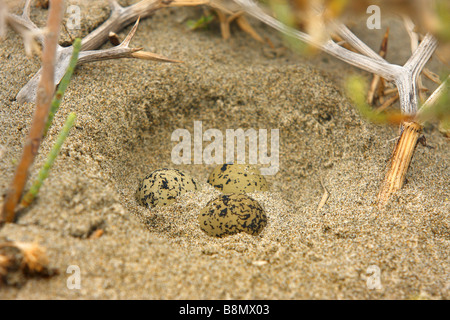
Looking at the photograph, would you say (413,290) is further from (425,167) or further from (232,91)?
(232,91)

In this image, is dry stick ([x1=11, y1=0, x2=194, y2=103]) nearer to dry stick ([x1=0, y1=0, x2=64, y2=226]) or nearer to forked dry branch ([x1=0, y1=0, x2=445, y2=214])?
forked dry branch ([x1=0, y1=0, x2=445, y2=214])

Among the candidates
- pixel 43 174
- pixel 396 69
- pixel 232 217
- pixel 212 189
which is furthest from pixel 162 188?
pixel 396 69

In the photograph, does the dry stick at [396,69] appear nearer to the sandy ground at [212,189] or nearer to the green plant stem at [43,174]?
the sandy ground at [212,189]

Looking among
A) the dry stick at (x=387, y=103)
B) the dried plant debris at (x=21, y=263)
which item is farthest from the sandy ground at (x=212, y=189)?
the dry stick at (x=387, y=103)

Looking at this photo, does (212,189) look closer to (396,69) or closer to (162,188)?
(162,188)

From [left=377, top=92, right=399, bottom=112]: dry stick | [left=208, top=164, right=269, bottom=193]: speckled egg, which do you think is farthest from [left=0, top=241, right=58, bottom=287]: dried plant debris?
[left=377, top=92, right=399, bottom=112]: dry stick

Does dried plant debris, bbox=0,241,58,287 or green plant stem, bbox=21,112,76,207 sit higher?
green plant stem, bbox=21,112,76,207
